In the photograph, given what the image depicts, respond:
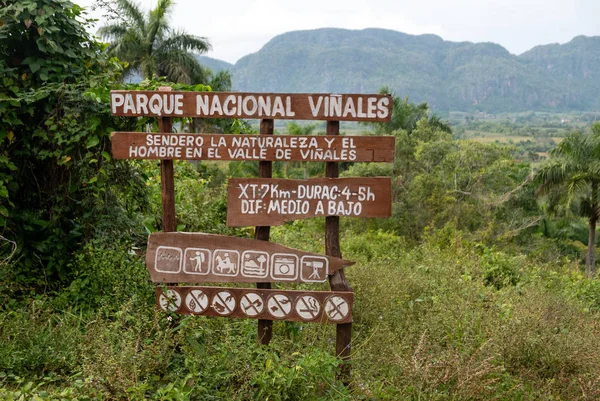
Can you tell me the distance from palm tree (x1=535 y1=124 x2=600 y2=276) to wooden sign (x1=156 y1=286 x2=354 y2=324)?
19.1 metres

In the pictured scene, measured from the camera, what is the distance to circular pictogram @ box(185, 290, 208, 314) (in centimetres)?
432

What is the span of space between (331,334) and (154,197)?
10.9 ft

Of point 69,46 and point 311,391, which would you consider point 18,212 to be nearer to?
point 69,46

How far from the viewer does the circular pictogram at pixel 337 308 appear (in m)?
4.20

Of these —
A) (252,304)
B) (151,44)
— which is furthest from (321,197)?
(151,44)

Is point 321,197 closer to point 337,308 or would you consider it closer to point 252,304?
point 337,308

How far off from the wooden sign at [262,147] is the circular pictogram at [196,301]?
3.34 ft

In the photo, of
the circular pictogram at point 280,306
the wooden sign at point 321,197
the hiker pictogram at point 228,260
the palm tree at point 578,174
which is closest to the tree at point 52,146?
the hiker pictogram at point 228,260

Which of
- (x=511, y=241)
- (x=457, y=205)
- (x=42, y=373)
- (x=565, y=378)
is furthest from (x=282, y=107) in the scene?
(x=511, y=241)

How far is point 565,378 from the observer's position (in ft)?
12.8

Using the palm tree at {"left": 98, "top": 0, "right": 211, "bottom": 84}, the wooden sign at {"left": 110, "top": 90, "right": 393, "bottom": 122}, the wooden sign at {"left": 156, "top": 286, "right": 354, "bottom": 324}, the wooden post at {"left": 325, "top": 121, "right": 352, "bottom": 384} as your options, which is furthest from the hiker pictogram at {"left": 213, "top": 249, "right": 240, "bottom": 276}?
the palm tree at {"left": 98, "top": 0, "right": 211, "bottom": 84}

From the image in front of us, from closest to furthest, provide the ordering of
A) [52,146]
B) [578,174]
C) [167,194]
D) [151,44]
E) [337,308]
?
[337,308]
[167,194]
[52,146]
[578,174]
[151,44]

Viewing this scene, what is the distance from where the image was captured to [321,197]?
4.25 metres

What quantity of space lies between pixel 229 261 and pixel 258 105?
1176 mm
